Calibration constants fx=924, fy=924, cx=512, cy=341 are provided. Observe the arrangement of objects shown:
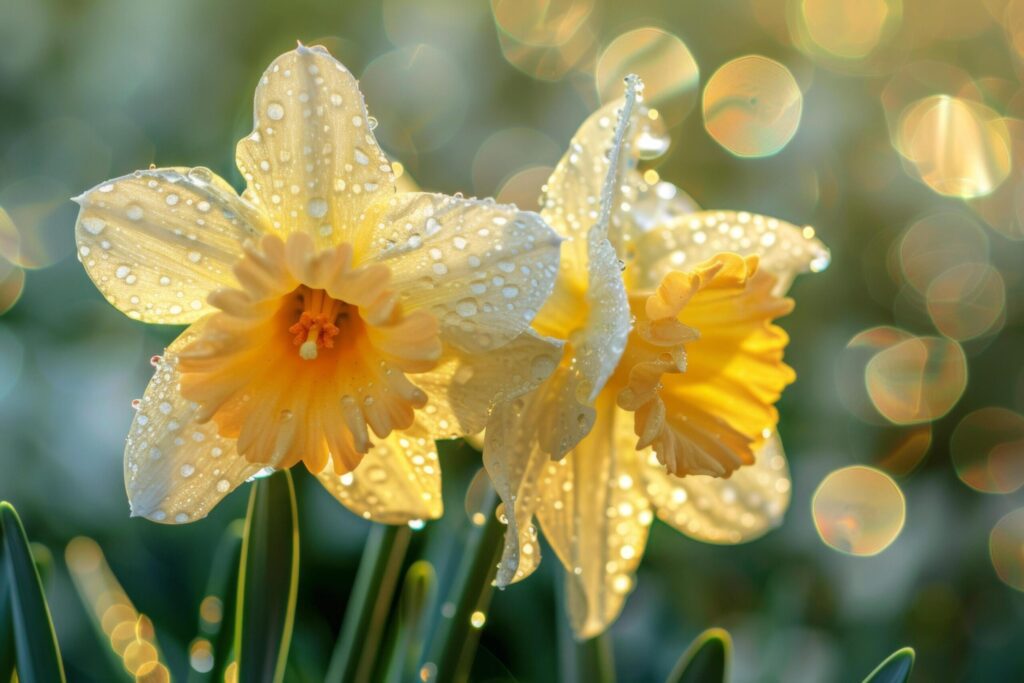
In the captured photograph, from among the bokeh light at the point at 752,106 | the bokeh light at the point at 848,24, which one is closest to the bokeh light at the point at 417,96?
the bokeh light at the point at 752,106

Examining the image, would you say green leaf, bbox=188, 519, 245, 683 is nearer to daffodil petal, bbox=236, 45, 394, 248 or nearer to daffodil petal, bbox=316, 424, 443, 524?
daffodil petal, bbox=316, 424, 443, 524

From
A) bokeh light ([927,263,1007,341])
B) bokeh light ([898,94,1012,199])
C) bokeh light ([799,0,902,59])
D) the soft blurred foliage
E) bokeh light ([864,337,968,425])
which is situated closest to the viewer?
the soft blurred foliage

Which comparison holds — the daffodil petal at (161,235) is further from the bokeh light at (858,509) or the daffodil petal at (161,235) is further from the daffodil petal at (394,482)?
the bokeh light at (858,509)

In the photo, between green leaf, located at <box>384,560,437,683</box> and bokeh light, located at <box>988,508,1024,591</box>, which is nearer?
green leaf, located at <box>384,560,437,683</box>

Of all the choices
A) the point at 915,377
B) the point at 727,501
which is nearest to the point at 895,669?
the point at 727,501

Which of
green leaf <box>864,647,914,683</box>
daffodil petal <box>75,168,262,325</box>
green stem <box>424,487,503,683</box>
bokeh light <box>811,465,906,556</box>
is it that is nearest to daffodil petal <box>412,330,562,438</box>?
green stem <box>424,487,503,683</box>

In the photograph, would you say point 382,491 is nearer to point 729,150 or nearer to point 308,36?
point 729,150

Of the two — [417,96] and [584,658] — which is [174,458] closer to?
[584,658]
